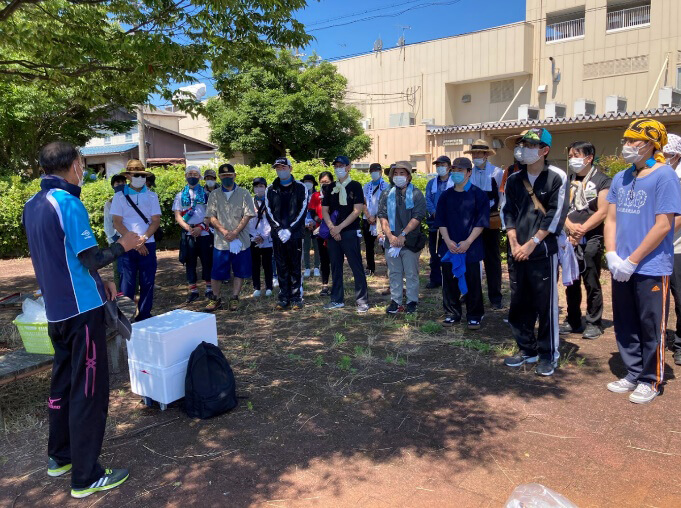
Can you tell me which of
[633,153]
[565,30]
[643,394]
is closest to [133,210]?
[633,153]

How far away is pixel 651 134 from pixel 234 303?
5410 millimetres

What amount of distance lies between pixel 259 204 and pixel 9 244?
24.4ft

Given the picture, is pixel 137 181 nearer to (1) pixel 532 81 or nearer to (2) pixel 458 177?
(2) pixel 458 177

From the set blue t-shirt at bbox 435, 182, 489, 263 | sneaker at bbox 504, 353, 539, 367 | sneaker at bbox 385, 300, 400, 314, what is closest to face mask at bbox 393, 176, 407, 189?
blue t-shirt at bbox 435, 182, 489, 263

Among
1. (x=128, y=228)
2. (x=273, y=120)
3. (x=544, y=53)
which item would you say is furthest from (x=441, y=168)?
(x=544, y=53)

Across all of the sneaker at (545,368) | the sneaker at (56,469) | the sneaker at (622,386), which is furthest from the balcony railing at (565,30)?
the sneaker at (56,469)

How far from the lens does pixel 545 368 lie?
4902 millimetres

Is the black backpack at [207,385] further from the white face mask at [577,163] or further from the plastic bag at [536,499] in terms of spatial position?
the white face mask at [577,163]

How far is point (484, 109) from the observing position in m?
30.4

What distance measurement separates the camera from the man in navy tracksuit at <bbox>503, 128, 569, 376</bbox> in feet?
15.6

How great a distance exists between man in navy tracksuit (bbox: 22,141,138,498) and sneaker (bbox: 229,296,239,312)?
13.8 ft

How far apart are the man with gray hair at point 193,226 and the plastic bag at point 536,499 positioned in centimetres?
580

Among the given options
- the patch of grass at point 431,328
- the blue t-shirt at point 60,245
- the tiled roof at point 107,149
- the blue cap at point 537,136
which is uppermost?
the tiled roof at point 107,149

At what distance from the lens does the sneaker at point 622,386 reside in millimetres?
4484
